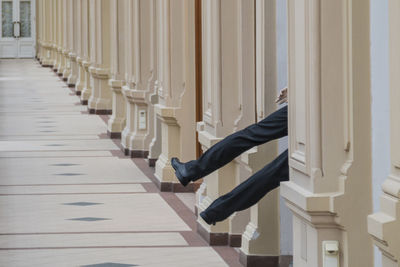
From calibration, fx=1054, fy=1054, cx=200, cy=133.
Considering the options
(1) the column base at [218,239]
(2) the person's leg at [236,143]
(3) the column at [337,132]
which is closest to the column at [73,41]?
(1) the column base at [218,239]

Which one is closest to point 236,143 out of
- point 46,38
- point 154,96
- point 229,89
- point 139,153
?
point 229,89

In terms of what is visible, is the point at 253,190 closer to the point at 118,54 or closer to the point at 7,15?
the point at 118,54

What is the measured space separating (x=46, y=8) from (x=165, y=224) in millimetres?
32859

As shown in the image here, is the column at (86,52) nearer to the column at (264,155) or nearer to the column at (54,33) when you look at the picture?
the column at (54,33)

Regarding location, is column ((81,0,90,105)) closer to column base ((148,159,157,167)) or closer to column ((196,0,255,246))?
column base ((148,159,157,167))

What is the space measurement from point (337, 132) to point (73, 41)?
23628mm

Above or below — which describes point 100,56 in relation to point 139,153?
above

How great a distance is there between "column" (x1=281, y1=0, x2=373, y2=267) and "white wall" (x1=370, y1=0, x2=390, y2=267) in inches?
2.8

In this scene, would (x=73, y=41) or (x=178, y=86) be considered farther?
(x=73, y=41)

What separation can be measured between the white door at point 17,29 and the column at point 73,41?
18.9 m

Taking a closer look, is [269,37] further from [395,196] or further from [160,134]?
[160,134]

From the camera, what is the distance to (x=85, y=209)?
32.6 ft

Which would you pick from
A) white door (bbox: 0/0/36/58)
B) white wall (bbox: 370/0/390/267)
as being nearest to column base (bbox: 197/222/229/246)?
white wall (bbox: 370/0/390/267)

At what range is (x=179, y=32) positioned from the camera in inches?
434
